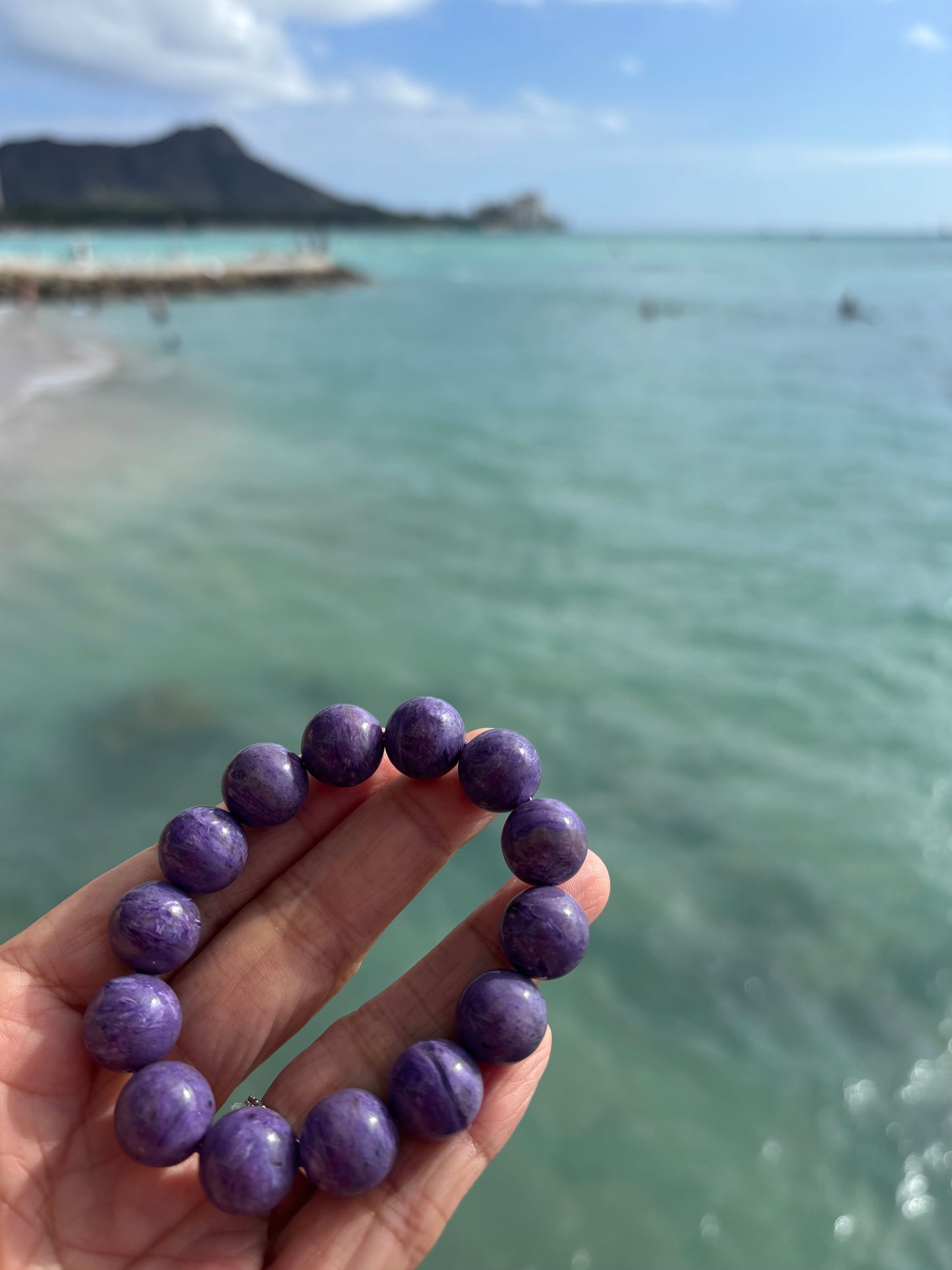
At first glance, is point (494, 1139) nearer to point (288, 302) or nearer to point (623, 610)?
point (623, 610)

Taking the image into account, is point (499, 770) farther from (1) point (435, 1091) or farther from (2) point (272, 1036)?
(2) point (272, 1036)

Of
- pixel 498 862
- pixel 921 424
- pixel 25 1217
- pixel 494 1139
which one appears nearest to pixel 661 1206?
pixel 494 1139

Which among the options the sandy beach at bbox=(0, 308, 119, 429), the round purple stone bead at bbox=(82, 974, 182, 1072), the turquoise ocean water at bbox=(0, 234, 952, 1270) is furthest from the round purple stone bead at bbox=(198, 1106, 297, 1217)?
the sandy beach at bbox=(0, 308, 119, 429)

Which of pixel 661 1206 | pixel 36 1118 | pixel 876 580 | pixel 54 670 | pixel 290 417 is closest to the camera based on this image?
pixel 36 1118

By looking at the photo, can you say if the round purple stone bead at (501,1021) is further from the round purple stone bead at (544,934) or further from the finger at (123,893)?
the finger at (123,893)

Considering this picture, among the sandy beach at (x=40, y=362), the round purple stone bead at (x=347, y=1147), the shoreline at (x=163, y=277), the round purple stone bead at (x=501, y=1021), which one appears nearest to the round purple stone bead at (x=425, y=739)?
the round purple stone bead at (x=501, y=1021)

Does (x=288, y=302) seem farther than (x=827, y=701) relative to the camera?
Yes
